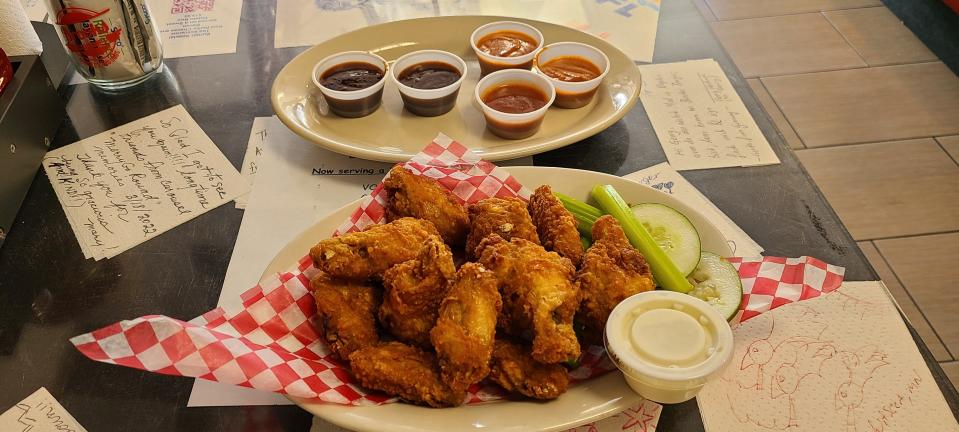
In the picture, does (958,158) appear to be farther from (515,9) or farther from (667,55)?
(515,9)

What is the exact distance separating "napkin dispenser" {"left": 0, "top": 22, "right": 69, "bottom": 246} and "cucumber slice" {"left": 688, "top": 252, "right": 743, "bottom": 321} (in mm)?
1702

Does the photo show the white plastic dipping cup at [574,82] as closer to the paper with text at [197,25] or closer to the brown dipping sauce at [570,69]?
the brown dipping sauce at [570,69]

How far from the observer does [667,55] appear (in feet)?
7.96

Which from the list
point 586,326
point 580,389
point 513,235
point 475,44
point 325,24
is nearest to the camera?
point 580,389

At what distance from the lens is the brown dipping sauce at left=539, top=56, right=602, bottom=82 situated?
7.09 ft

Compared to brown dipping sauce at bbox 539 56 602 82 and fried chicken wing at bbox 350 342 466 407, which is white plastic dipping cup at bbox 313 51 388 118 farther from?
Answer: fried chicken wing at bbox 350 342 466 407

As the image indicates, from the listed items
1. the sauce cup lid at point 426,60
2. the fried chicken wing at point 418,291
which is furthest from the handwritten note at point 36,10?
the fried chicken wing at point 418,291

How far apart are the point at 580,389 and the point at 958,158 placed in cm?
331

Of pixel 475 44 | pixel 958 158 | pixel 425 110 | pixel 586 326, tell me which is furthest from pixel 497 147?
pixel 958 158

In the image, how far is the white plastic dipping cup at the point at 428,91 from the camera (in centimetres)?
203

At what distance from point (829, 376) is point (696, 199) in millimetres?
594

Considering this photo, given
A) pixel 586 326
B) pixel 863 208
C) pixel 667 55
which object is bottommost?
pixel 863 208

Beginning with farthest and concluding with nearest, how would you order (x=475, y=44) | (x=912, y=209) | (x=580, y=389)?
(x=912, y=209) < (x=475, y=44) < (x=580, y=389)

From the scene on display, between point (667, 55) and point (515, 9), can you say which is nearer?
point (667, 55)
